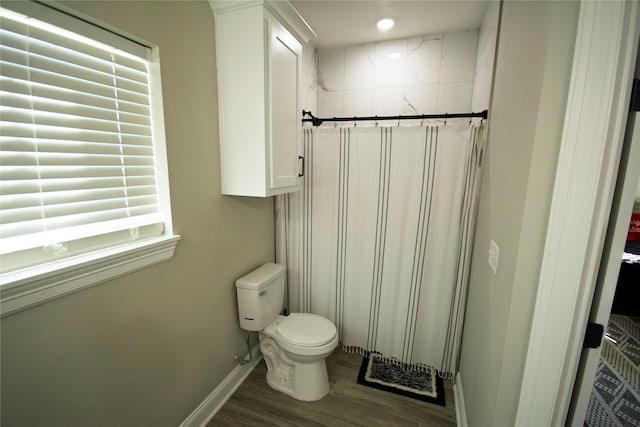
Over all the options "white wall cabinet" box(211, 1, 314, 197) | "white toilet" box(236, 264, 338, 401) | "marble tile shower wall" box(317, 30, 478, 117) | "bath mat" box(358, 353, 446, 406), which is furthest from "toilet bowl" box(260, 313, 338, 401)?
"marble tile shower wall" box(317, 30, 478, 117)

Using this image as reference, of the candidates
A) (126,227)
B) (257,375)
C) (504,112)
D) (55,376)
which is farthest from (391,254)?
(55,376)

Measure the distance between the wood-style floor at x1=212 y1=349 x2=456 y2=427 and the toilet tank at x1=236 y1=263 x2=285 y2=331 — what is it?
437 mm

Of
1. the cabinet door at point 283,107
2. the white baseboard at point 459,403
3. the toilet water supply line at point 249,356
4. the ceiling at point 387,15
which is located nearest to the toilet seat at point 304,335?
the toilet water supply line at point 249,356

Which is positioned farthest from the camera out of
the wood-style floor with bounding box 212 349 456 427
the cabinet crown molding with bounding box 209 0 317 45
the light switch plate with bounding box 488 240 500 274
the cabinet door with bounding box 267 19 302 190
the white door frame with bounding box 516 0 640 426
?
the wood-style floor with bounding box 212 349 456 427

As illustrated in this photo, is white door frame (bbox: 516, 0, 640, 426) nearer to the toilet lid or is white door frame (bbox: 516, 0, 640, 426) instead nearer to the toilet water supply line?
the toilet lid

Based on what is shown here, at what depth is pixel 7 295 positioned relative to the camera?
73 cm

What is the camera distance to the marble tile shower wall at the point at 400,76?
1985 millimetres

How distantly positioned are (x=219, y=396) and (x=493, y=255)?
5.58 ft

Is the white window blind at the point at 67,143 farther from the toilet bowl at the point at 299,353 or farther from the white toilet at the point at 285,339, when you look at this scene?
the toilet bowl at the point at 299,353

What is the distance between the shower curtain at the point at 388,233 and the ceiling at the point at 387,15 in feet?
2.42

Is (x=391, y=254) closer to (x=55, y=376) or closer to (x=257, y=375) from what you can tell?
(x=257, y=375)

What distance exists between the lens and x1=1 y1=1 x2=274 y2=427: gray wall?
0.83m

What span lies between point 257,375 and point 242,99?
5.89 feet

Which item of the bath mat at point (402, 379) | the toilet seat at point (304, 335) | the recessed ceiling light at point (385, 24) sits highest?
the recessed ceiling light at point (385, 24)
